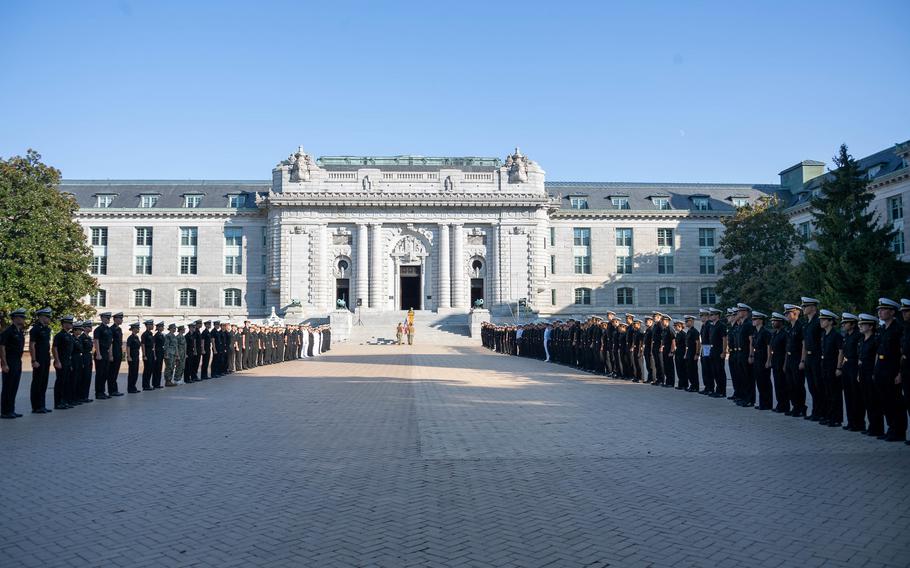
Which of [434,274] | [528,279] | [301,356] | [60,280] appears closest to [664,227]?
[528,279]

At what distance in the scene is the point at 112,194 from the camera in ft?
230

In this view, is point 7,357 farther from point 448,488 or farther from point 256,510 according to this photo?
point 448,488

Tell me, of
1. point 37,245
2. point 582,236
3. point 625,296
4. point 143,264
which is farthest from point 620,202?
point 37,245

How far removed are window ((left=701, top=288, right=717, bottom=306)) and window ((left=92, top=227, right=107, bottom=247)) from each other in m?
62.1

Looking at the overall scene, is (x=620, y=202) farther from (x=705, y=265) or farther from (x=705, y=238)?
(x=705, y=265)

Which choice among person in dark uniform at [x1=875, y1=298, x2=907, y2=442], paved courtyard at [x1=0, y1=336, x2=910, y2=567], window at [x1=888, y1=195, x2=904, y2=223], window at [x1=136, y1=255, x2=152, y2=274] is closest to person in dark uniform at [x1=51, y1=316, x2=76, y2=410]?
paved courtyard at [x1=0, y1=336, x2=910, y2=567]

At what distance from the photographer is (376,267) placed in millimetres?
64000

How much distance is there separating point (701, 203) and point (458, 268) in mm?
27716

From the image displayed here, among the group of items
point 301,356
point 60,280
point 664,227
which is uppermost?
point 664,227

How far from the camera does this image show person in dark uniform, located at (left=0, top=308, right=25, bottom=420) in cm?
1320

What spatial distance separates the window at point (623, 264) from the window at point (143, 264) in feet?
160

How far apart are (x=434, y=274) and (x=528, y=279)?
920 cm

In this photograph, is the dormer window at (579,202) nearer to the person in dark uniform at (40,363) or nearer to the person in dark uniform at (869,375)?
the person in dark uniform at (869,375)

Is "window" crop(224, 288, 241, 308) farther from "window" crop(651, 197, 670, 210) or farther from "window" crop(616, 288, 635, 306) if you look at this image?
"window" crop(651, 197, 670, 210)
